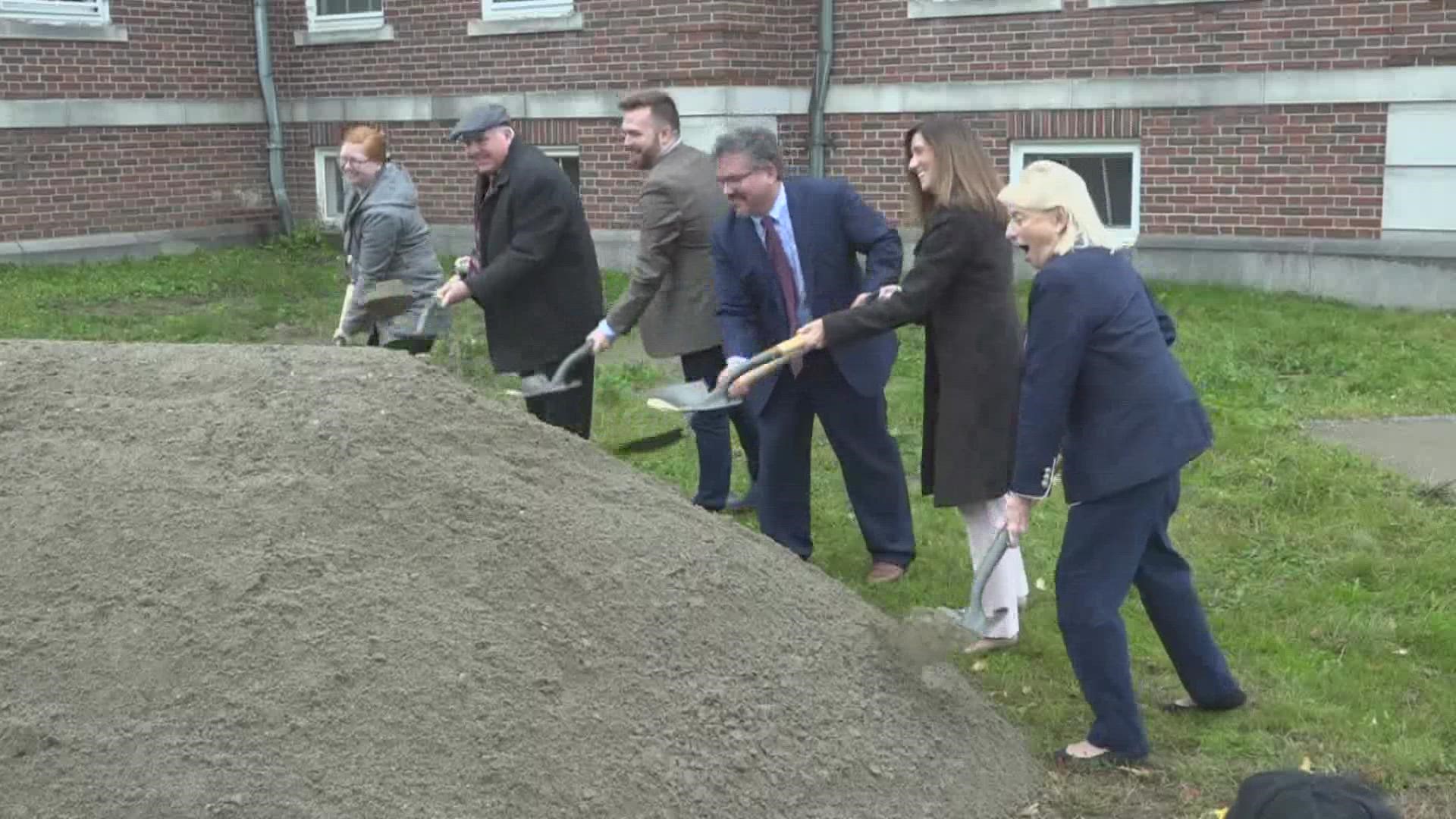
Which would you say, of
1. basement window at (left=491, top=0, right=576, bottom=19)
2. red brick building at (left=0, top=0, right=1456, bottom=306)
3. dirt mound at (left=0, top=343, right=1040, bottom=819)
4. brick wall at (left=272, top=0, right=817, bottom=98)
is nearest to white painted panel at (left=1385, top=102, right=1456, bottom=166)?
red brick building at (left=0, top=0, right=1456, bottom=306)

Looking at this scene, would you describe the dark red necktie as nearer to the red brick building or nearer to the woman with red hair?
the woman with red hair

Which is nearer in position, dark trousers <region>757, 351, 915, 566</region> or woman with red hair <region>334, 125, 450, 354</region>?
dark trousers <region>757, 351, 915, 566</region>

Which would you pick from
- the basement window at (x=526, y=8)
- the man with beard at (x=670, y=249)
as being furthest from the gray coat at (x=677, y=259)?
the basement window at (x=526, y=8)

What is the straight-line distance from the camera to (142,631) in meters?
3.79

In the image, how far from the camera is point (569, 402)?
6.77m

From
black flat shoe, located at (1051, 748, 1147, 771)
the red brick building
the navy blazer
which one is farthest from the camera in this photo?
the red brick building

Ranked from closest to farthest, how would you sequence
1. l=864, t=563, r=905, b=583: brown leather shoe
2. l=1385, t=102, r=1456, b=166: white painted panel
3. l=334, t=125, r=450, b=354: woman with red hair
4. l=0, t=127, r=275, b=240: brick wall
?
l=864, t=563, r=905, b=583: brown leather shoe → l=334, t=125, r=450, b=354: woman with red hair → l=1385, t=102, r=1456, b=166: white painted panel → l=0, t=127, r=275, b=240: brick wall

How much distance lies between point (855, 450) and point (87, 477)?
2.76 meters

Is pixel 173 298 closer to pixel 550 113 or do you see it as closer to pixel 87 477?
pixel 550 113

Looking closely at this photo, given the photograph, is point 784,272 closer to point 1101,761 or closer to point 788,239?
point 788,239

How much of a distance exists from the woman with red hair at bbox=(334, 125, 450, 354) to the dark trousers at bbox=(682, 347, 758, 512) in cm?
113

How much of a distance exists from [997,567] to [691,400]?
1268mm

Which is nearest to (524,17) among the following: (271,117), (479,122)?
(271,117)

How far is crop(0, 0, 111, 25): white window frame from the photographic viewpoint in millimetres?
14141
